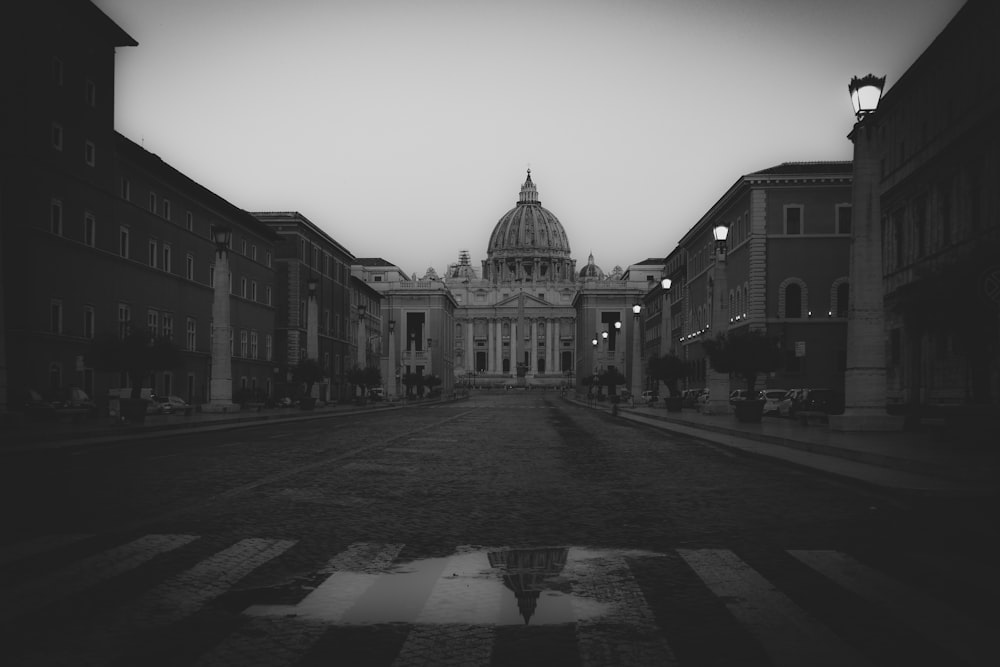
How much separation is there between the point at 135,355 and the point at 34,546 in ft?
90.7

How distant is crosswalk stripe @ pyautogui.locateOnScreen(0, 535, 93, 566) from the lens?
779 cm

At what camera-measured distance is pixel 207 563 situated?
768 cm

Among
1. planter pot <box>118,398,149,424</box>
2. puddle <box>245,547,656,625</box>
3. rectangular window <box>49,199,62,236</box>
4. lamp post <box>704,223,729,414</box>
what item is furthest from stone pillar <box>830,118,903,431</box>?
rectangular window <box>49,199,62,236</box>

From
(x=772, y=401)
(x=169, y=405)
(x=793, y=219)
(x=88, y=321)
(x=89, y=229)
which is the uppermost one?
(x=793, y=219)

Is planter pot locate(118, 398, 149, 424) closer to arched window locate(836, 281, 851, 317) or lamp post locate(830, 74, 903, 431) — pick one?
lamp post locate(830, 74, 903, 431)

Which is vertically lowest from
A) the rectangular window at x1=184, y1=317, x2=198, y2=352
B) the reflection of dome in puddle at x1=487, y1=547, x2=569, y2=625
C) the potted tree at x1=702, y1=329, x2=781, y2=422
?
the reflection of dome in puddle at x1=487, y1=547, x2=569, y2=625

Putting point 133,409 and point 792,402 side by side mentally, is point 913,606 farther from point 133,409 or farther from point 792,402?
point 792,402

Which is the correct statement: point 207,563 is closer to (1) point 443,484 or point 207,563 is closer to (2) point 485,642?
(2) point 485,642

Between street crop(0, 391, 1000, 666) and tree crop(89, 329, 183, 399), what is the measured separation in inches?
809

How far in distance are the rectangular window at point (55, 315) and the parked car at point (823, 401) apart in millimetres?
29112

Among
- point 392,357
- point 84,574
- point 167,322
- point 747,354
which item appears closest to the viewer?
point 84,574

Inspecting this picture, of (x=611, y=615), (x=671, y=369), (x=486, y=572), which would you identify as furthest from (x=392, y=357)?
(x=611, y=615)

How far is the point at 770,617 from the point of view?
A: 19.9ft

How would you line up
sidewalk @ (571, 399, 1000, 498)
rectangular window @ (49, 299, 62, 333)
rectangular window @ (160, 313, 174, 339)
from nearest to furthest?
→ 1. sidewalk @ (571, 399, 1000, 498)
2. rectangular window @ (49, 299, 62, 333)
3. rectangular window @ (160, 313, 174, 339)
